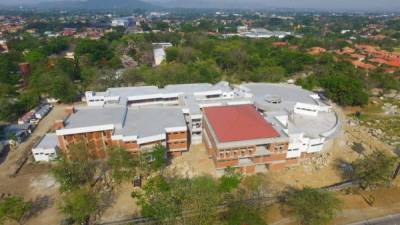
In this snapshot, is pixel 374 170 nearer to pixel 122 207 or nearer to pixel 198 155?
pixel 198 155

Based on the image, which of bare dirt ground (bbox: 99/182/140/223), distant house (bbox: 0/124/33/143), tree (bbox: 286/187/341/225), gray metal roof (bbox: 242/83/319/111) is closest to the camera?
tree (bbox: 286/187/341/225)

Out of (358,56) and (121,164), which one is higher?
(121,164)

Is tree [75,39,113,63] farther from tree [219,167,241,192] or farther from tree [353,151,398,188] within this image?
tree [353,151,398,188]

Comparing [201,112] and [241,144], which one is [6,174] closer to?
[201,112]

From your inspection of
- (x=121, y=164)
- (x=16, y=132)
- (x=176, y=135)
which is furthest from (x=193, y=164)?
(x=16, y=132)

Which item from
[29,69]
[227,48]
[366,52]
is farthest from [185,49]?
[366,52]

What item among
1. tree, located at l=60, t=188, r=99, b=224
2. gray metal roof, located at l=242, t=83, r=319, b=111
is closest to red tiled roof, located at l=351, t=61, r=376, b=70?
gray metal roof, located at l=242, t=83, r=319, b=111
